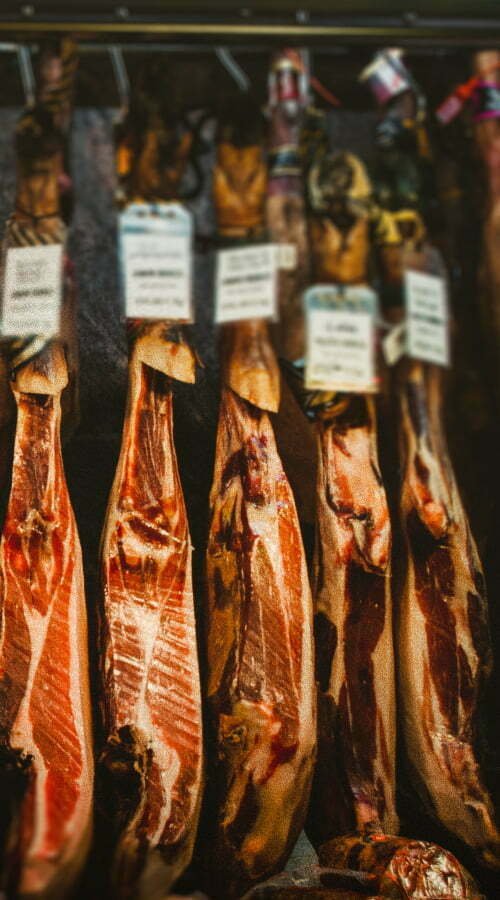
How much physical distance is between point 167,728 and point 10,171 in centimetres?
192

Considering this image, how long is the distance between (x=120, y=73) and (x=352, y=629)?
79.3 inches

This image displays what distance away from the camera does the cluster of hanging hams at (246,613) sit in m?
1.69

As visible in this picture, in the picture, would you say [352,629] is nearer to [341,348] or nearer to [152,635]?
[152,635]

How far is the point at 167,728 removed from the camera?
5.74 feet

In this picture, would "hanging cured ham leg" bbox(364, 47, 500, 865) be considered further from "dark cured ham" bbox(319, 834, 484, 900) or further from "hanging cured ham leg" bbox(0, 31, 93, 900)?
"hanging cured ham leg" bbox(0, 31, 93, 900)

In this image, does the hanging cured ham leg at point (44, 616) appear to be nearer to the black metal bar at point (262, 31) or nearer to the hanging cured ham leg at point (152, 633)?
the hanging cured ham leg at point (152, 633)

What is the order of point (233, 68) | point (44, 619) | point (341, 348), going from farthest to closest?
point (233, 68), point (341, 348), point (44, 619)

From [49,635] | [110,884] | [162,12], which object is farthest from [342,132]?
[110,884]

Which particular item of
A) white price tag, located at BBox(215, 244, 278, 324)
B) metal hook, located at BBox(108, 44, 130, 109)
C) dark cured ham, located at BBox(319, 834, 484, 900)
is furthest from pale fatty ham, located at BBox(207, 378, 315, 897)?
metal hook, located at BBox(108, 44, 130, 109)

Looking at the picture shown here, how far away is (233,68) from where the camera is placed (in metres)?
2.66

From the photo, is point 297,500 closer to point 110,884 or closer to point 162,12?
point 110,884

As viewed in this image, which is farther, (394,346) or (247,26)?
(247,26)

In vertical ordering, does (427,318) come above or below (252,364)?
above

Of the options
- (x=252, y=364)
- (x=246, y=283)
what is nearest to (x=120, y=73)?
(x=246, y=283)
